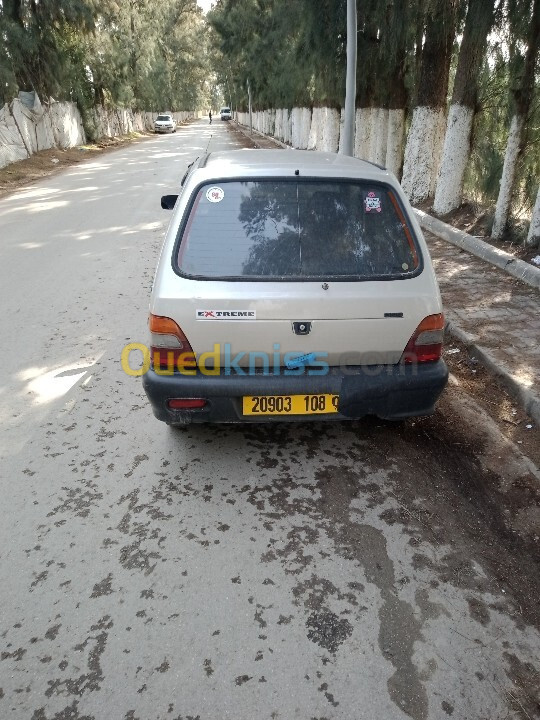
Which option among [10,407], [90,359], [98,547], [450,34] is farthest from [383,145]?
[98,547]

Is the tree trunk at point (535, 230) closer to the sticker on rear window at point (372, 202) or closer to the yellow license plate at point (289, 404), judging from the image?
the sticker on rear window at point (372, 202)

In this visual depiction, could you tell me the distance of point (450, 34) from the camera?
9344mm

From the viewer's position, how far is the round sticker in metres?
3.07

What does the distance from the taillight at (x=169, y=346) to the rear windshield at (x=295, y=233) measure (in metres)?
0.30

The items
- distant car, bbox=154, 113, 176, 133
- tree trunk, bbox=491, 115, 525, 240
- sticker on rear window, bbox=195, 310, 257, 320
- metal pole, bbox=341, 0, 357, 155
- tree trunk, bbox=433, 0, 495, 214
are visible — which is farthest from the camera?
distant car, bbox=154, 113, 176, 133

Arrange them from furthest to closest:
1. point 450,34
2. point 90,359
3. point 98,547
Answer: point 450,34
point 90,359
point 98,547

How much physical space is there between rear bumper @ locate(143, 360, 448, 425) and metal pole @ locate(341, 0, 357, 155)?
974 cm

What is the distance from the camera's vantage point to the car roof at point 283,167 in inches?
122

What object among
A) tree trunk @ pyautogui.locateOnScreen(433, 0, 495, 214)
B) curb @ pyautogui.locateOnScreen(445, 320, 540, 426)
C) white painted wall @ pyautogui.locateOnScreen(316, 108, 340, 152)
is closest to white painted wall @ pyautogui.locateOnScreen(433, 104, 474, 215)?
tree trunk @ pyautogui.locateOnScreen(433, 0, 495, 214)

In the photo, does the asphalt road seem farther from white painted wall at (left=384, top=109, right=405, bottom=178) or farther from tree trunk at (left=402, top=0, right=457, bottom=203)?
white painted wall at (left=384, top=109, right=405, bottom=178)

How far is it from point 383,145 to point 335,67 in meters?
2.24

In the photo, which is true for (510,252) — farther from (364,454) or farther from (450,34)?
(364,454)

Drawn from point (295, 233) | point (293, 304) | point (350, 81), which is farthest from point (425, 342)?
point (350, 81)


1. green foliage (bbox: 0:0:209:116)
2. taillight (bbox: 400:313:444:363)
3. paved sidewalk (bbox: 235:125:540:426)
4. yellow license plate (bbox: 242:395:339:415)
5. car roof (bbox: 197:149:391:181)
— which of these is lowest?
paved sidewalk (bbox: 235:125:540:426)
